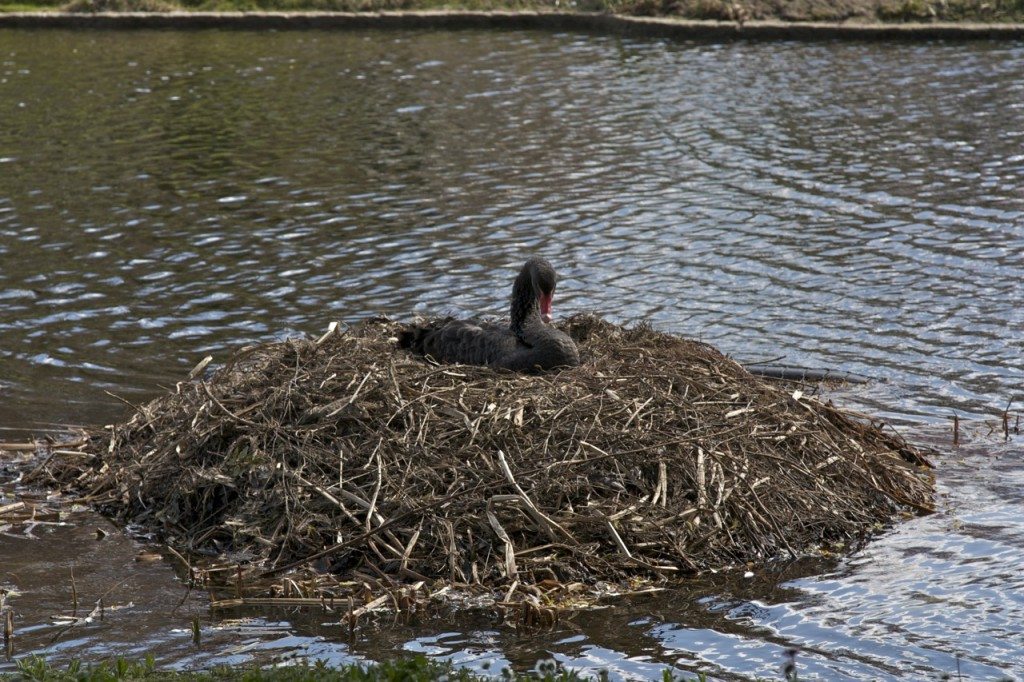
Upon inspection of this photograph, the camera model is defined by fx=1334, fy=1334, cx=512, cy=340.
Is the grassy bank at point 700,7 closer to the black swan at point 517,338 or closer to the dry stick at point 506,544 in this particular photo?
the black swan at point 517,338

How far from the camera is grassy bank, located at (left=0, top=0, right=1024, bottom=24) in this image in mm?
30266

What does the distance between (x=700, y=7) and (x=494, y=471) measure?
86.4 feet

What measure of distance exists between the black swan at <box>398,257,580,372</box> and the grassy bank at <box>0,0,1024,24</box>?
76.6ft

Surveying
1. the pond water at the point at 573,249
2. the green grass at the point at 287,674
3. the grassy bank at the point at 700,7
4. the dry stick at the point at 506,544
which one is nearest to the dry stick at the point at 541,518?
the dry stick at the point at 506,544

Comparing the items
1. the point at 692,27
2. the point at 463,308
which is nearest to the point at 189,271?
the point at 463,308

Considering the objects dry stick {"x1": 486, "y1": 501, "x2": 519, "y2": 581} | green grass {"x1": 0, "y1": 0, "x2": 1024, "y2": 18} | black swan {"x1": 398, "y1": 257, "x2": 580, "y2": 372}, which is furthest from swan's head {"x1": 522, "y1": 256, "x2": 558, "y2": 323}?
green grass {"x1": 0, "y1": 0, "x2": 1024, "y2": 18}

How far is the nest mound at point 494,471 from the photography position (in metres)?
7.18

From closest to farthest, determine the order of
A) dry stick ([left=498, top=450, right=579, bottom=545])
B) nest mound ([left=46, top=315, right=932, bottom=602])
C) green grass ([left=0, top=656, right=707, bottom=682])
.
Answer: green grass ([left=0, top=656, right=707, bottom=682])
dry stick ([left=498, top=450, right=579, bottom=545])
nest mound ([left=46, top=315, right=932, bottom=602])

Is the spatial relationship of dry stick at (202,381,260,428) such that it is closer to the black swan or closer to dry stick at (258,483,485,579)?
dry stick at (258,483,485,579)

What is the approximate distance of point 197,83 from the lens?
86.9ft

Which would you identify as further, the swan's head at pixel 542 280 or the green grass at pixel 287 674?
the swan's head at pixel 542 280

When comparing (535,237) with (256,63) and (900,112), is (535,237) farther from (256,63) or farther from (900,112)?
(256,63)

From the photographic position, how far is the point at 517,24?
33.1 metres

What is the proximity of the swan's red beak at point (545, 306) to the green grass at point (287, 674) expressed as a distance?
12.0 feet
